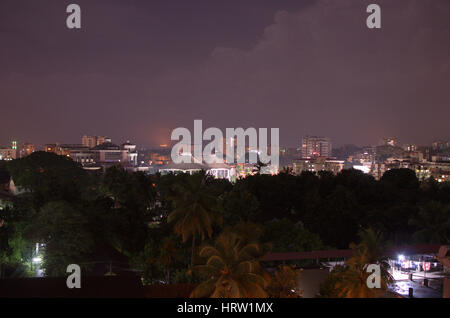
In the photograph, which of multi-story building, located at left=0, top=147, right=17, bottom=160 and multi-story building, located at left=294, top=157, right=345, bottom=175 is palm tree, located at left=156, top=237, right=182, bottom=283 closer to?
multi-story building, located at left=294, top=157, right=345, bottom=175

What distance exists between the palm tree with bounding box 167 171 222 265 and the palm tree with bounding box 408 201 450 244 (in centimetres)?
2352

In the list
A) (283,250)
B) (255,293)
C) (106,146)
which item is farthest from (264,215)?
(106,146)

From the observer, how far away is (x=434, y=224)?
124 feet

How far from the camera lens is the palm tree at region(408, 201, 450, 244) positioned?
122 ft

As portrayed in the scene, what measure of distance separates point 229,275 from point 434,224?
3043 cm

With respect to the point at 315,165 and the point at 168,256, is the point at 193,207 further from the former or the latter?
the point at 315,165

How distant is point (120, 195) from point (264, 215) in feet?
62.2

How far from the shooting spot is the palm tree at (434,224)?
→ 37.1 m

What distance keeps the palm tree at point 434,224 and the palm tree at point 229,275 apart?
27778 mm

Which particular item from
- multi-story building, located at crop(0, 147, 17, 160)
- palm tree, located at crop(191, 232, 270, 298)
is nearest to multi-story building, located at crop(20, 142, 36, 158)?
multi-story building, located at crop(0, 147, 17, 160)

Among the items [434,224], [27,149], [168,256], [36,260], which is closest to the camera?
[168,256]

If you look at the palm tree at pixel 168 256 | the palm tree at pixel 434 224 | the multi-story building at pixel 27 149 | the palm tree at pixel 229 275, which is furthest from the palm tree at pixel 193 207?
the multi-story building at pixel 27 149

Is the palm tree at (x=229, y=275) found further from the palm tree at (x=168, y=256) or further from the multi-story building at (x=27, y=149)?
the multi-story building at (x=27, y=149)

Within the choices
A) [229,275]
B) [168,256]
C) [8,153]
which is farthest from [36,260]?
[8,153]
